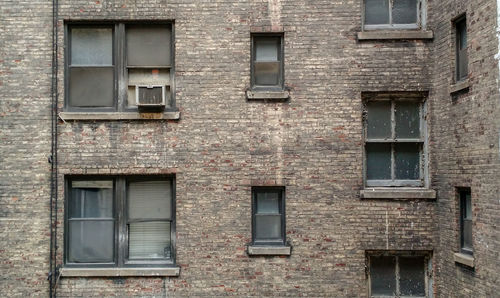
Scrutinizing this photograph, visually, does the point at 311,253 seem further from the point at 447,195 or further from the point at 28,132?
the point at 28,132

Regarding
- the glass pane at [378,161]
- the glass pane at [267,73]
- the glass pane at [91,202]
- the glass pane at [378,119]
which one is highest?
the glass pane at [267,73]

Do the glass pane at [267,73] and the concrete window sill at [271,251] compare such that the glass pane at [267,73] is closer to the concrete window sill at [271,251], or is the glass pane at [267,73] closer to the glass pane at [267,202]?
the glass pane at [267,202]

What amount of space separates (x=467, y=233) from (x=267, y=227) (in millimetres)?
3813

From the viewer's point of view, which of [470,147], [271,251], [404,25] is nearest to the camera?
[470,147]

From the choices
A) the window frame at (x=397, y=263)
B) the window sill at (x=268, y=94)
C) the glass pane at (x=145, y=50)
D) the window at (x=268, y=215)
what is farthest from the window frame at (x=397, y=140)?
the glass pane at (x=145, y=50)

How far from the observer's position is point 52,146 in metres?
9.63

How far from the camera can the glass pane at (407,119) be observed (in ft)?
32.4

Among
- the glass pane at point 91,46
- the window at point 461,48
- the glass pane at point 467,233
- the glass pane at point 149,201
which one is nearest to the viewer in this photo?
the glass pane at point 467,233

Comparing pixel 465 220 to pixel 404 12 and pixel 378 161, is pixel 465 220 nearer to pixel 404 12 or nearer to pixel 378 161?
pixel 378 161

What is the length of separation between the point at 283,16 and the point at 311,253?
4871mm

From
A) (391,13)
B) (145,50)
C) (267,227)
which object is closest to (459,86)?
(391,13)

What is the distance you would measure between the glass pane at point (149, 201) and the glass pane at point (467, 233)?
19.0ft

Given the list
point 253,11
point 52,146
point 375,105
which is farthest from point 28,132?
point 375,105

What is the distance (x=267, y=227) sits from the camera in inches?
384
